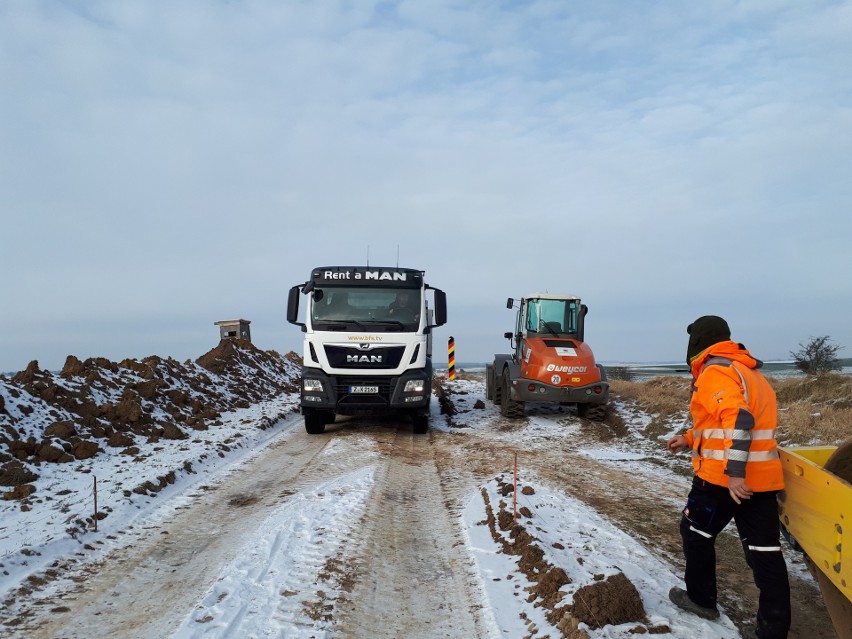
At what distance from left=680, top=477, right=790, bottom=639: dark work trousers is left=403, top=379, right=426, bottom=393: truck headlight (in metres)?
7.10

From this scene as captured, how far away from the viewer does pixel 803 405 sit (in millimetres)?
10492

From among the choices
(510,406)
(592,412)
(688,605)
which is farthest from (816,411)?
(688,605)

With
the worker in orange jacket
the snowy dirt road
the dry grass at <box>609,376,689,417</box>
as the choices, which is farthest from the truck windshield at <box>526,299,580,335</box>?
the worker in orange jacket

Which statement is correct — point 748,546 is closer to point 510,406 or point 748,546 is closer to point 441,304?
point 441,304

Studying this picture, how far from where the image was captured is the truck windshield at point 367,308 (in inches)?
411

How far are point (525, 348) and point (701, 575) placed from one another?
9601 millimetres

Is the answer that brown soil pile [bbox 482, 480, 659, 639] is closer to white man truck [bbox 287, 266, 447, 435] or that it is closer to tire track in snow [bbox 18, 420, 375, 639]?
tire track in snow [bbox 18, 420, 375, 639]

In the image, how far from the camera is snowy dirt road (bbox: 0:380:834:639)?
356 centimetres

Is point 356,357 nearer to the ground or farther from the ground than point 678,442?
farther from the ground

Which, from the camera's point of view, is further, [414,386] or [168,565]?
[414,386]

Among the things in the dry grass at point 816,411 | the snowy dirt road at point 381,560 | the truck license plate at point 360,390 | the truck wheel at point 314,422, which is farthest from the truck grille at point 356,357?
the dry grass at point 816,411

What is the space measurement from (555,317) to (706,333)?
397 inches

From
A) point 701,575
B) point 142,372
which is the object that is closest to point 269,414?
point 142,372

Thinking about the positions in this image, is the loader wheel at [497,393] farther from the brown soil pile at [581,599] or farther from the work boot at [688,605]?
the work boot at [688,605]
